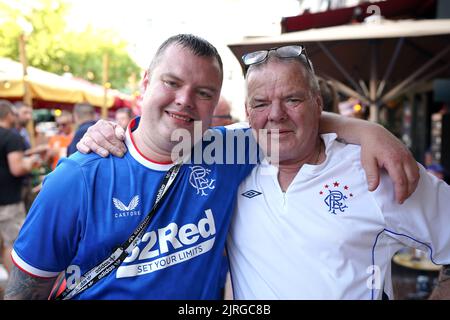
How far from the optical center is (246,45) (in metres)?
2.73

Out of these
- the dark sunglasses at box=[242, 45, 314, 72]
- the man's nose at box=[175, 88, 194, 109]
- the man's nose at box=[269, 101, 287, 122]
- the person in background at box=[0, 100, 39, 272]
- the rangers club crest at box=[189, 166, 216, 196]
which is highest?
the dark sunglasses at box=[242, 45, 314, 72]

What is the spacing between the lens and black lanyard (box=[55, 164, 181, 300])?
142 centimetres

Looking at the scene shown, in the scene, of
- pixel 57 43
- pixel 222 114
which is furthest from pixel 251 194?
pixel 57 43

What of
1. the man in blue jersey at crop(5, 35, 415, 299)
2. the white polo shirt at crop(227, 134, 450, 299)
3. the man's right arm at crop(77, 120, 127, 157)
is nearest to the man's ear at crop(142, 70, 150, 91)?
the man in blue jersey at crop(5, 35, 415, 299)

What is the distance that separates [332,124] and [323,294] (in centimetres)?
71

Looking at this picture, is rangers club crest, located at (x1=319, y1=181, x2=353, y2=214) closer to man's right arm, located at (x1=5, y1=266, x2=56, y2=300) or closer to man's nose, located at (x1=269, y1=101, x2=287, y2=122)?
man's nose, located at (x1=269, y1=101, x2=287, y2=122)

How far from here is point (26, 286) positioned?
1.51 meters

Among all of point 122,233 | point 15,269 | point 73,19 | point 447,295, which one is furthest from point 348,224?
point 73,19

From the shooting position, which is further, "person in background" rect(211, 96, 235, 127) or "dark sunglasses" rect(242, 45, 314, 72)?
"person in background" rect(211, 96, 235, 127)

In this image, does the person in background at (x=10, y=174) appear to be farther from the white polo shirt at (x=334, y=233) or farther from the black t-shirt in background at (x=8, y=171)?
the white polo shirt at (x=334, y=233)

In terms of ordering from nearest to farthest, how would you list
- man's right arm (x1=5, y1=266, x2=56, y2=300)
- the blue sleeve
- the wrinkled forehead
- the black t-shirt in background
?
the blue sleeve
man's right arm (x1=5, y1=266, x2=56, y2=300)
the wrinkled forehead
the black t-shirt in background

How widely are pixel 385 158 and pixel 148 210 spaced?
2.91 feet

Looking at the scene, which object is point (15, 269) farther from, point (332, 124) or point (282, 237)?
point (332, 124)

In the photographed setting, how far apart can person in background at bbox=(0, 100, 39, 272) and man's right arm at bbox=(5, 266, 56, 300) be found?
3.09 meters
